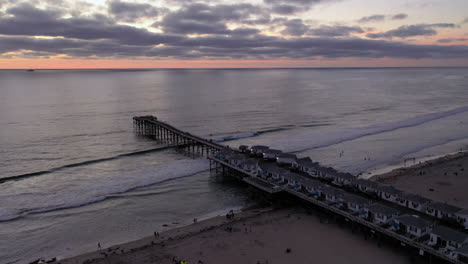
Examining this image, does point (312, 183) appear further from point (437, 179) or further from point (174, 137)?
point (174, 137)

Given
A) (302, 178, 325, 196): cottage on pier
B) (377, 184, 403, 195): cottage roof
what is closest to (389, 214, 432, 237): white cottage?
(377, 184, 403, 195): cottage roof

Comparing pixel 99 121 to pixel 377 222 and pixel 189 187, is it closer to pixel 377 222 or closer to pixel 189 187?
pixel 189 187

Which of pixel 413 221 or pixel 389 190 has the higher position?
pixel 389 190

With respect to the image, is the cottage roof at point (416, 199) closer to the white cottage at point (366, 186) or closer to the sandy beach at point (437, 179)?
the white cottage at point (366, 186)

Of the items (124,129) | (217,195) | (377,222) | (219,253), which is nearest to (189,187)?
(217,195)

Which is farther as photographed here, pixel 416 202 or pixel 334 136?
pixel 334 136

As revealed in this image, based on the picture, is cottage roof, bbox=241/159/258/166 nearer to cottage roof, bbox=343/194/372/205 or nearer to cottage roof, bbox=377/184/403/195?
cottage roof, bbox=343/194/372/205

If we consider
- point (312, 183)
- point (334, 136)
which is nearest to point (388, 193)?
point (312, 183)
